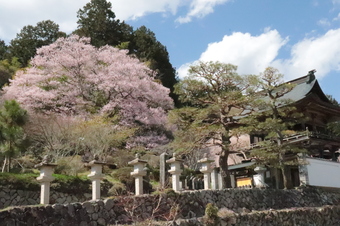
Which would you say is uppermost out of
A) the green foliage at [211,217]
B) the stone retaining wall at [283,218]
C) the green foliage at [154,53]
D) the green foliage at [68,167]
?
the green foliage at [154,53]

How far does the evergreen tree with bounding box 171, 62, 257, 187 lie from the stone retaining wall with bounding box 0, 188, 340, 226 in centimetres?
190

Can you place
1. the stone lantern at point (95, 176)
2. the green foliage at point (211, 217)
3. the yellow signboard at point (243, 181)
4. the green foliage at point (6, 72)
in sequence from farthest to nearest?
the green foliage at point (6, 72) < the yellow signboard at point (243, 181) < the stone lantern at point (95, 176) < the green foliage at point (211, 217)

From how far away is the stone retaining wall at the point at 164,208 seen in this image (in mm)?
9055

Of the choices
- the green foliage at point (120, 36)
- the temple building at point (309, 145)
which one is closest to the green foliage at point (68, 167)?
the temple building at point (309, 145)

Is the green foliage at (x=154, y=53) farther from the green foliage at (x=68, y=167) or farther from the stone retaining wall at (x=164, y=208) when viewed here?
the stone retaining wall at (x=164, y=208)

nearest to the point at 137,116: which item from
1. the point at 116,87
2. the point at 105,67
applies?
the point at 116,87

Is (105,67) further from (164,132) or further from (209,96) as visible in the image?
(209,96)

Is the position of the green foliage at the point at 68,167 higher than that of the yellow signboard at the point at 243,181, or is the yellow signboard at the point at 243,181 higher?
the green foliage at the point at 68,167

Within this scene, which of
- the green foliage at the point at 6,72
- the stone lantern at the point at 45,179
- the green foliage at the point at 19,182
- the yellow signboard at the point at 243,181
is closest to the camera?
the stone lantern at the point at 45,179

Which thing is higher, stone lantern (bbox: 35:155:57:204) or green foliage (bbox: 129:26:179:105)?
green foliage (bbox: 129:26:179:105)

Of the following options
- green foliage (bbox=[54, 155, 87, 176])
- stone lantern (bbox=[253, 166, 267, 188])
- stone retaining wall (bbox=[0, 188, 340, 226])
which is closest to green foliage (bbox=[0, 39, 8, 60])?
green foliage (bbox=[54, 155, 87, 176])

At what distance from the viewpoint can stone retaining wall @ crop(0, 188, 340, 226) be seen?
9.05m

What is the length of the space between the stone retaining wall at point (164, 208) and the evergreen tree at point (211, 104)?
1896 mm

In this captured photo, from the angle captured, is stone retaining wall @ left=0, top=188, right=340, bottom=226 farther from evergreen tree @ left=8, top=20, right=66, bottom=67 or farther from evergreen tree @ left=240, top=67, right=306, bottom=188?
evergreen tree @ left=8, top=20, right=66, bottom=67
